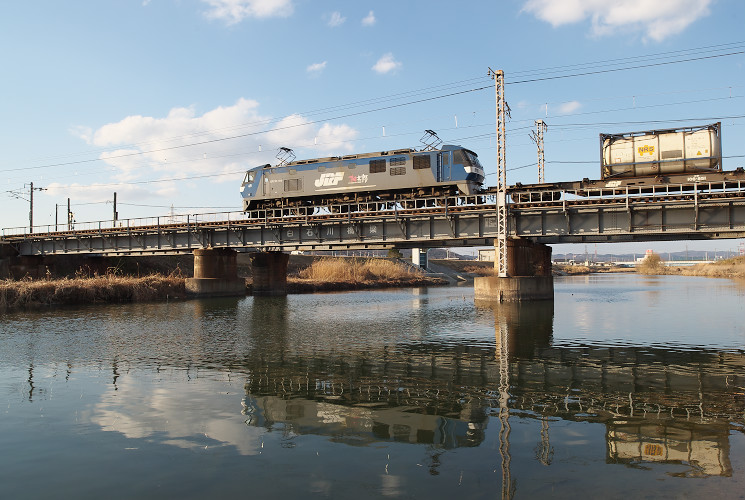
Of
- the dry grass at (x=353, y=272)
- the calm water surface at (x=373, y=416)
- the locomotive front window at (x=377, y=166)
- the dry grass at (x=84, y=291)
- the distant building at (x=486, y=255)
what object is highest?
the locomotive front window at (x=377, y=166)

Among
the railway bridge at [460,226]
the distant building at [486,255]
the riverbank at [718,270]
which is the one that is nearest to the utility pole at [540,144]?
the railway bridge at [460,226]

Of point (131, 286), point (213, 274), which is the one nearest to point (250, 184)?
point (213, 274)

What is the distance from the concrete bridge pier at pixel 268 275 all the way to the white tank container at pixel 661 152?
35.1 meters

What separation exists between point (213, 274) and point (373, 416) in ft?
148

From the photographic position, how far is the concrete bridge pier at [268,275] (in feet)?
190

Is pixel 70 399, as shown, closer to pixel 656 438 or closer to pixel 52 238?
pixel 656 438

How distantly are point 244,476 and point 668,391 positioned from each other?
34.6 ft

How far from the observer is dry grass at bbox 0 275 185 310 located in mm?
38531

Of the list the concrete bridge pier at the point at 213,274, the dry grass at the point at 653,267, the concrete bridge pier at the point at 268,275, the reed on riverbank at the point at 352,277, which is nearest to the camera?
the concrete bridge pier at the point at 213,274

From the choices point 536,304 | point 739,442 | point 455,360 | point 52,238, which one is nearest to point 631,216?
point 536,304

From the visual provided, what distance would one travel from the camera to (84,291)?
1690 inches

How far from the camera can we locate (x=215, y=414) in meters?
11.0

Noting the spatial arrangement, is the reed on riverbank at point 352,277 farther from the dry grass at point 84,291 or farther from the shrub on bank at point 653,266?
the shrub on bank at point 653,266

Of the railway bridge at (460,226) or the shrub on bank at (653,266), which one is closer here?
the railway bridge at (460,226)
